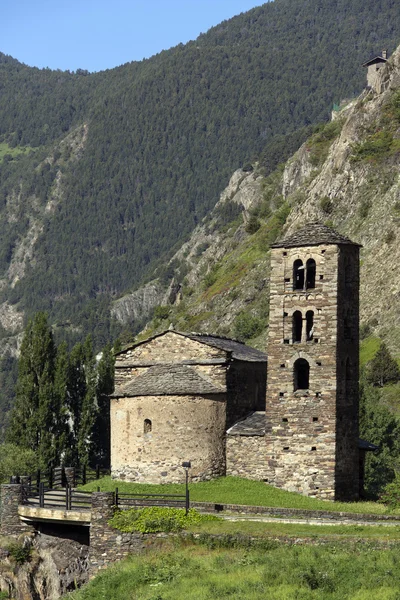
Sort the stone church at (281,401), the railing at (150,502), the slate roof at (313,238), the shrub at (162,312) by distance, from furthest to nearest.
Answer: the shrub at (162,312) < the slate roof at (313,238) < the stone church at (281,401) < the railing at (150,502)

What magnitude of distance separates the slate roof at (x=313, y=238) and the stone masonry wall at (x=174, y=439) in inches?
292

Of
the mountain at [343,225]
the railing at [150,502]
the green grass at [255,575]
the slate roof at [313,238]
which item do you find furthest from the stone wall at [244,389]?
the mountain at [343,225]

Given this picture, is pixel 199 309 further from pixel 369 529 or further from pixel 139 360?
pixel 369 529

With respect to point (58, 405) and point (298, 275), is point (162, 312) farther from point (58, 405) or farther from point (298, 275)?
point (298, 275)

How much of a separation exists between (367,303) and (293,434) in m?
63.9

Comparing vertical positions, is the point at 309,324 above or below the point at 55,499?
above

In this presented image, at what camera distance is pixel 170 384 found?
55312 mm

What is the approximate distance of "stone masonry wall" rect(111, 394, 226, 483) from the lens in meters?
54.4

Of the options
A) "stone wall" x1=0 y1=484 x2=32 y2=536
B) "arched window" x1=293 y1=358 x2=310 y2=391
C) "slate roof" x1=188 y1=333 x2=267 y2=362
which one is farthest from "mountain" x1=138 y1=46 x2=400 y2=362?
"stone wall" x1=0 y1=484 x2=32 y2=536

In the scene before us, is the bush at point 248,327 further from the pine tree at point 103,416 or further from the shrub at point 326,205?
the pine tree at point 103,416

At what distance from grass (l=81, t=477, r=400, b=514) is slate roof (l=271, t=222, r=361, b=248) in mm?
10532

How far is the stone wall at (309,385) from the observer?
172 ft

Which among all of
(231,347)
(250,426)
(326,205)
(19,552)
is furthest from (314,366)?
(326,205)

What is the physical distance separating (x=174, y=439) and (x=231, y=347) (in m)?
6.35
